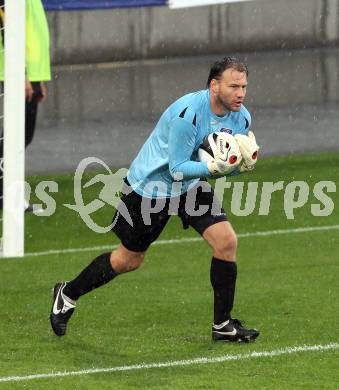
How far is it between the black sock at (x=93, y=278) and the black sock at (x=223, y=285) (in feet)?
2.20

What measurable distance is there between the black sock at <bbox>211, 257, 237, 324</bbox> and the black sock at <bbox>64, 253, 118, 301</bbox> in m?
0.67

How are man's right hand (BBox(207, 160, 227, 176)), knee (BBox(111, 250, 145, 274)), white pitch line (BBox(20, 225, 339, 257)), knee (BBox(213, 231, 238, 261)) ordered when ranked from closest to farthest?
man's right hand (BBox(207, 160, 227, 176)), knee (BBox(213, 231, 238, 261)), knee (BBox(111, 250, 145, 274)), white pitch line (BBox(20, 225, 339, 257))

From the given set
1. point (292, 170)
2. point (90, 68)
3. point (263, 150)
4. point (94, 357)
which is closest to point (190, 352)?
point (94, 357)

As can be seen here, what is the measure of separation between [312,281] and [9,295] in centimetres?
226

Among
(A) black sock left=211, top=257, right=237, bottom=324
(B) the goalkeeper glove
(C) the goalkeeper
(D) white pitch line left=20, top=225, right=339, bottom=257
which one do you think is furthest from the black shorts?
(D) white pitch line left=20, top=225, right=339, bottom=257

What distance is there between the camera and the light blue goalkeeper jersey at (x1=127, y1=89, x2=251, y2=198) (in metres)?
9.34

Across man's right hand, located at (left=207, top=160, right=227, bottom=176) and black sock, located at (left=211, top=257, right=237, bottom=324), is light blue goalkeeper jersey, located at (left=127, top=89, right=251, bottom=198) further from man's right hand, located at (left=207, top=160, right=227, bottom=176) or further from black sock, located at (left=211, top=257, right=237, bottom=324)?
black sock, located at (left=211, top=257, right=237, bottom=324)

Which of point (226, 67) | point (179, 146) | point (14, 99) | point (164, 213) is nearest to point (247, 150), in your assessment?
point (179, 146)

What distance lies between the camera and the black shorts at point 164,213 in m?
9.70

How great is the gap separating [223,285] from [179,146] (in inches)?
38.9

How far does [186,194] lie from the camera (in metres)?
9.71

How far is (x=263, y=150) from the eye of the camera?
17656 millimetres

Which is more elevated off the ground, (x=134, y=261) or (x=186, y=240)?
(x=134, y=261)

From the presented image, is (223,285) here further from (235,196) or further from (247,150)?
(235,196)
